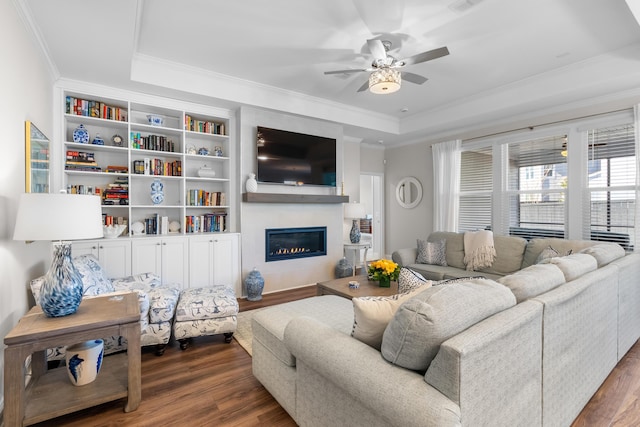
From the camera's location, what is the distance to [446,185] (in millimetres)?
5309

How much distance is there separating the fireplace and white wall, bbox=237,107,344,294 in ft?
0.23

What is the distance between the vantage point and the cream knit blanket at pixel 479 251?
3.93 meters

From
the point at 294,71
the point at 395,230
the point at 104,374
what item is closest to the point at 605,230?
the point at 395,230

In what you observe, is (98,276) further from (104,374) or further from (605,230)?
(605,230)

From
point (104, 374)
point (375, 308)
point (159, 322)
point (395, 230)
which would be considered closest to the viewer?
point (375, 308)

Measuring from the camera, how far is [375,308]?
4.61ft

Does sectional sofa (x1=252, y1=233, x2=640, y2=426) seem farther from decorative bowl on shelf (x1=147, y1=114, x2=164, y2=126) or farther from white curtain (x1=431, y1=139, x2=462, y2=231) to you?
decorative bowl on shelf (x1=147, y1=114, x2=164, y2=126)

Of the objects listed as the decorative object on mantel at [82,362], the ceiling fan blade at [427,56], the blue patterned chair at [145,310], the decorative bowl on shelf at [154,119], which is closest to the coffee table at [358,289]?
the blue patterned chair at [145,310]

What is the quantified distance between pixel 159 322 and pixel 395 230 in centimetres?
488

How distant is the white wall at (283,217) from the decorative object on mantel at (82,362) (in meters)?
2.38

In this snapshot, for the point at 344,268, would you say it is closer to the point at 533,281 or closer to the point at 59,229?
the point at 533,281

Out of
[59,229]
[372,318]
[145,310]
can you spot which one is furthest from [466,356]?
[145,310]

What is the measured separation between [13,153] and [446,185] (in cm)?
532

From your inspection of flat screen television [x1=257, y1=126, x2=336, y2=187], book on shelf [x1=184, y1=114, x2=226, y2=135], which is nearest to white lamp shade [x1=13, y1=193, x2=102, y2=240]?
book on shelf [x1=184, y1=114, x2=226, y2=135]
